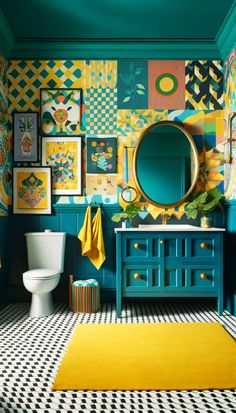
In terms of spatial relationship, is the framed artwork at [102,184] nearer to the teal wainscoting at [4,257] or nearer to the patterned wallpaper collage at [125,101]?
the patterned wallpaper collage at [125,101]

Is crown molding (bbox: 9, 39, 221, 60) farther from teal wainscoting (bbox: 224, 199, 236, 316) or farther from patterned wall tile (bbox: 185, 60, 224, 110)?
teal wainscoting (bbox: 224, 199, 236, 316)

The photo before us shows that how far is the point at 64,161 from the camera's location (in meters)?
3.64

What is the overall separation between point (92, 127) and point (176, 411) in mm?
2780

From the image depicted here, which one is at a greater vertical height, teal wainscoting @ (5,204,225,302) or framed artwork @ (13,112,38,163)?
framed artwork @ (13,112,38,163)

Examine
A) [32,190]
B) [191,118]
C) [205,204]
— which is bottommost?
[205,204]

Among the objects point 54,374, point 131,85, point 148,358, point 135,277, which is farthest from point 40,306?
point 131,85

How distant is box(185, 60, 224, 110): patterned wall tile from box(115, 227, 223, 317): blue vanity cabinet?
4.77ft

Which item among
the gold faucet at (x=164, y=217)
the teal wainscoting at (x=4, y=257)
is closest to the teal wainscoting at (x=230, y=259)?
the gold faucet at (x=164, y=217)

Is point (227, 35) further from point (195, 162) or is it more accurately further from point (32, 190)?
point (32, 190)

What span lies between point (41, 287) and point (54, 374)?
1132 millimetres

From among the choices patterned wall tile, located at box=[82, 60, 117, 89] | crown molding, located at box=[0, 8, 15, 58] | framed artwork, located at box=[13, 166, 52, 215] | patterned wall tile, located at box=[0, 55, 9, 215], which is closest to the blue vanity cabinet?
framed artwork, located at box=[13, 166, 52, 215]

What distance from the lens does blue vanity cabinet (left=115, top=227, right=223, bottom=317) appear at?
3.15m

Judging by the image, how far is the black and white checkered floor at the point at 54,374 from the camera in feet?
5.54

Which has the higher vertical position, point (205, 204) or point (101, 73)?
point (101, 73)
